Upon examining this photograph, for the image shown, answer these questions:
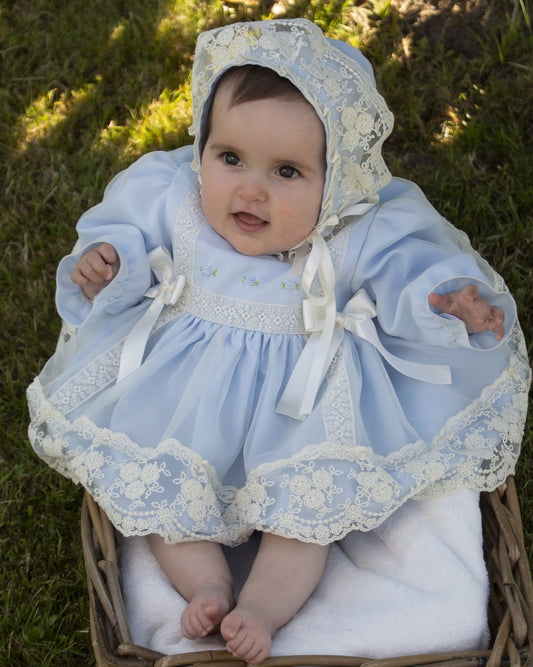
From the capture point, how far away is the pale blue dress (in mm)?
2127

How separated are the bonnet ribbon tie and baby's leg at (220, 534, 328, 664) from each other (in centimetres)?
56

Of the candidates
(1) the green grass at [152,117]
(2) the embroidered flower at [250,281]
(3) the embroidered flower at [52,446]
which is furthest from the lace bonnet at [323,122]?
(1) the green grass at [152,117]

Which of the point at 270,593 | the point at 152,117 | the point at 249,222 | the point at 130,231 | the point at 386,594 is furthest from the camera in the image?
the point at 152,117

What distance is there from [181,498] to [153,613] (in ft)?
0.90

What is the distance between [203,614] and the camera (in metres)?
1.98

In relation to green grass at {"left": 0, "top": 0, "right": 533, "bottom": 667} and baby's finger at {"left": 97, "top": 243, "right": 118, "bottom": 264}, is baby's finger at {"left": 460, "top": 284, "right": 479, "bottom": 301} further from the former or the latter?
baby's finger at {"left": 97, "top": 243, "right": 118, "bottom": 264}

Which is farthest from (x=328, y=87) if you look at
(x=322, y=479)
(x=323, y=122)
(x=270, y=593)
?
(x=270, y=593)

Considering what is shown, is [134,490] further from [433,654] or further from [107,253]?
[433,654]

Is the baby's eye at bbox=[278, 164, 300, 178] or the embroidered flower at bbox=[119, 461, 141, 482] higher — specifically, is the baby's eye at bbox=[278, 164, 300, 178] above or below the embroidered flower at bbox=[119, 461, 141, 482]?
above

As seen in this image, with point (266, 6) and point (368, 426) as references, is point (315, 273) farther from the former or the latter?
point (266, 6)

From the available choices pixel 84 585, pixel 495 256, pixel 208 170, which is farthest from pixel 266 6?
pixel 84 585

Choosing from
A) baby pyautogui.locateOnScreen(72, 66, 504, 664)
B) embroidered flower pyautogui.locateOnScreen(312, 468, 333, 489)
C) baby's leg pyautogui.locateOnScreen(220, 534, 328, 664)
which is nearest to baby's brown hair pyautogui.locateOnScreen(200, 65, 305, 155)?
baby pyautogui.locateOnScreen(72, 66, 504, 664)

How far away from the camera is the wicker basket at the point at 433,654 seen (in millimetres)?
1917

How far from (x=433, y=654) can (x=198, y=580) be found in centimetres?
55
